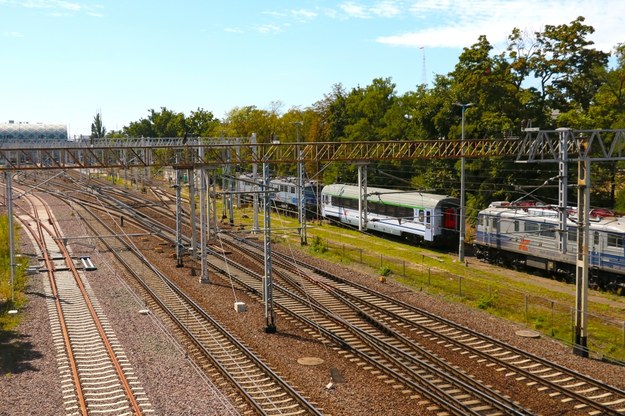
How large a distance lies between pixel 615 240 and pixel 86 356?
2287 centimetres

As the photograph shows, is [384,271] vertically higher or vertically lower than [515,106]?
lower

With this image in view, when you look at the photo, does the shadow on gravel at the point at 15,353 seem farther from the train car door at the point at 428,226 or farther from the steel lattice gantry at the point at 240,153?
the train car door at the point at 428,226

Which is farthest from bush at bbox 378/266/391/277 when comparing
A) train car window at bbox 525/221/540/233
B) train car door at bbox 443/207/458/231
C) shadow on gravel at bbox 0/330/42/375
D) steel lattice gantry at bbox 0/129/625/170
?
shadow on gravel at bbox 0/330/42/375

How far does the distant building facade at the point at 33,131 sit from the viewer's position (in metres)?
130

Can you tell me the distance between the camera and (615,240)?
2895cm

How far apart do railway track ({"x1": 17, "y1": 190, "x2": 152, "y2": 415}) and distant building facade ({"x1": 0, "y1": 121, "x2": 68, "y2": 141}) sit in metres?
108

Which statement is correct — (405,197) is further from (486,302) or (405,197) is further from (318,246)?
(486,302)

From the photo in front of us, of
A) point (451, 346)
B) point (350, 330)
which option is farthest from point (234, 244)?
point (451, 346)

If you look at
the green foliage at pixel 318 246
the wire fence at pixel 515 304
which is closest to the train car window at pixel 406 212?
the wire fence at pixel 515 304

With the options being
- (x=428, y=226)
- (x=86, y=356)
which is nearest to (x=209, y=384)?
(x=86, y=356)

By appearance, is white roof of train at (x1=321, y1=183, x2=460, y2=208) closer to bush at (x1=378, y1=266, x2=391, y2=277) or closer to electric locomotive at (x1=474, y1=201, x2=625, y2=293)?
electric locomotive at (x1=474, y1=201, x2=625, y2=293)

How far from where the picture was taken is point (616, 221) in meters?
30.1

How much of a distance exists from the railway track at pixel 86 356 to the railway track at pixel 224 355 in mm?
2335

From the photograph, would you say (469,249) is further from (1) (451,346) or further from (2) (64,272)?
(2) (64,272)
